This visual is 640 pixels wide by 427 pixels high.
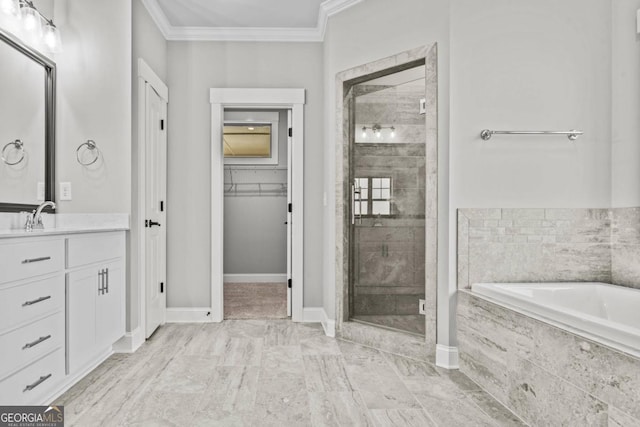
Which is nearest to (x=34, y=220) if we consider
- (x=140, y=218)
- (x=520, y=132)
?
(x=140, y=218)

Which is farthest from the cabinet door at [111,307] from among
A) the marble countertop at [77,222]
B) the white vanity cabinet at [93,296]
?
the marble countertop at [77,222]

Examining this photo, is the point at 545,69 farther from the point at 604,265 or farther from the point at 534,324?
the point at 534,324

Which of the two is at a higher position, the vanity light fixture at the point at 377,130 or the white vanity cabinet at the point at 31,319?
the vanity light fixture at the point at 377,130

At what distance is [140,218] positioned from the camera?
3.12 meters

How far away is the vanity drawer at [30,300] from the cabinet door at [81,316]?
10 cm

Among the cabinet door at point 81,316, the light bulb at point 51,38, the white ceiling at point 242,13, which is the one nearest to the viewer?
the cabinet door at point 81,316

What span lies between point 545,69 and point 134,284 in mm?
3293

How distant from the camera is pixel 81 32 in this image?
2.79m

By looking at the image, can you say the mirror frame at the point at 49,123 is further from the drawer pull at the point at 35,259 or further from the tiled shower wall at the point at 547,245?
the tiled shower wall at the point at 547,245

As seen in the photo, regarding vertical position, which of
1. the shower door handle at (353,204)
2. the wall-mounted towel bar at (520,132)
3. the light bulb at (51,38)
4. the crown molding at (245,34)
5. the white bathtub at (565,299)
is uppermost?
the crown molding at (245,34)

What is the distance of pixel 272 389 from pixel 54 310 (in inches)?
48.4

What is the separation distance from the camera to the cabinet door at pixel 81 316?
2.21 metres

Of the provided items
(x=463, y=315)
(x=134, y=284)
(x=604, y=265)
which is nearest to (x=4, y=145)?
(x=134, y=284)

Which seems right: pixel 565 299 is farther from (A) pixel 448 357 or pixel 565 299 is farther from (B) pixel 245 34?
(B) pixel 245 34
